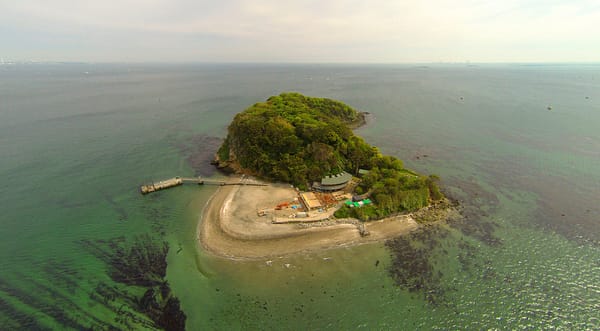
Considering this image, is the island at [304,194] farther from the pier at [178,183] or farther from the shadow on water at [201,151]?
the shadow on water at [201,151]

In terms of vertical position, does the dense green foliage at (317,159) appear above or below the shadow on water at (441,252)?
above

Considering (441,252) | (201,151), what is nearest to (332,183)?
(441,252)

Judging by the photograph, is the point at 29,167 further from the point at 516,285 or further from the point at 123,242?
the point at 516,285

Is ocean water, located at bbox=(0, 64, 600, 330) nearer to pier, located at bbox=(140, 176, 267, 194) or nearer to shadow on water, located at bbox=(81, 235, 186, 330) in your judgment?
shadow on water, located at bbox=(81, 235, 186, 330)

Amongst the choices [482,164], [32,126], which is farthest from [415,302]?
[32,126]

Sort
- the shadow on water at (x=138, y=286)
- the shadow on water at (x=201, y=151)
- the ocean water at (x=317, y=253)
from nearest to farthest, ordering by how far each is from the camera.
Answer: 1. the shadow on water at (x=138, y=286)
2. the ocean water at (x=317, y=253)
3. the shadow on water at (x=201, y=151)

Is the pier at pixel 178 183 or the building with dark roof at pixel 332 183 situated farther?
the pier at pixel 178 183

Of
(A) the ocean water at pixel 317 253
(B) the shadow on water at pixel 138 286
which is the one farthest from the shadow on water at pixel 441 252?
(B) the shadow on water at pixel 138 286

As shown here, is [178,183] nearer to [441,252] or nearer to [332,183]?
[332,183]
